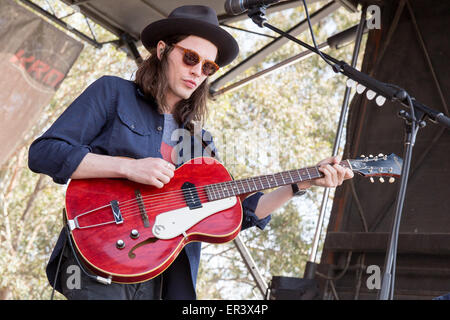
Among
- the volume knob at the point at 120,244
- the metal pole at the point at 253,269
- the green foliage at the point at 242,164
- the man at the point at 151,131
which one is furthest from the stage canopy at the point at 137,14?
the green foliage at the point at 242,164

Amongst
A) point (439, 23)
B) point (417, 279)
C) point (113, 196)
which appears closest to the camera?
point (113, 196)

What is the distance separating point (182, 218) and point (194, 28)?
2.99 ft

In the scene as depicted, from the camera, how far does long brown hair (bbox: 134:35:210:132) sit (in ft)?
8.37

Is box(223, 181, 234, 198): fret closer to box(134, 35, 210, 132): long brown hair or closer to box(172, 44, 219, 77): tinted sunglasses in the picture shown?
box(134, 35, 210, 132): long brown hair

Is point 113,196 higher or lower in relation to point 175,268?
higher

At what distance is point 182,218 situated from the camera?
2.29 metres

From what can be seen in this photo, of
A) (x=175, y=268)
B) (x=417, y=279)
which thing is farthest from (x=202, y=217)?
(x=417, y=279)

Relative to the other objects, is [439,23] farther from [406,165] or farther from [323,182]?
[406,165]

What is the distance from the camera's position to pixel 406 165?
6.65 feet

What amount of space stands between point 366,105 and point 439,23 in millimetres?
802

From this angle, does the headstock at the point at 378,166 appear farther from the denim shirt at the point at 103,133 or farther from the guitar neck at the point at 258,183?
the denim shirt at the point at 103,133

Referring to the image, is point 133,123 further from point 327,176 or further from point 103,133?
point 327,176

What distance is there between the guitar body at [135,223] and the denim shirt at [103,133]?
0.35 feet

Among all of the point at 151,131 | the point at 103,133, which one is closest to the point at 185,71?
the point at 151,131
